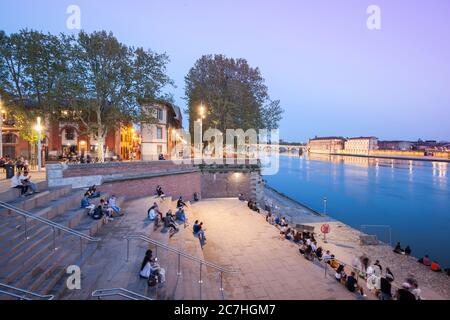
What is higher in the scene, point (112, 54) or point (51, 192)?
point (112, 54)

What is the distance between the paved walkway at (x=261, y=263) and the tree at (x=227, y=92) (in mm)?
14585

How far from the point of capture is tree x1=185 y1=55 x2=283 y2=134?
101 feet

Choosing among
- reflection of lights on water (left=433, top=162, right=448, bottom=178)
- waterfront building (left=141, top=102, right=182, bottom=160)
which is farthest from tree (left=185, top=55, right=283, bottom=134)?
reflection of lights on water (left=433, top=162, right=448, bottom=178)

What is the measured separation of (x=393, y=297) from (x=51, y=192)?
52.2 ft

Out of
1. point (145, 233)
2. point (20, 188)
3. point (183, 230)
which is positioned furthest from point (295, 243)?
point (20, 188)

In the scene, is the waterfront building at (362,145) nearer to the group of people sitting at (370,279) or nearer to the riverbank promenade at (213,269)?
the group of people sitting at (370,279)

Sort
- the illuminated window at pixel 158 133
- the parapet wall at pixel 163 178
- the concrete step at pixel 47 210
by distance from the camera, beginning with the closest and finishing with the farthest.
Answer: the concrete step at pixel 47 210
the parapet wall at pixel 163 178
the illuminated window at pixel 158 133

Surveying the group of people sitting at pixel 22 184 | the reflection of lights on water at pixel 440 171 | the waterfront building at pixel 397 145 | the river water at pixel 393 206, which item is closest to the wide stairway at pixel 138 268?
the group of people sitting at pixel 22 184

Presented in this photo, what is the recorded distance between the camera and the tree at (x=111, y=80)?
67.2ft

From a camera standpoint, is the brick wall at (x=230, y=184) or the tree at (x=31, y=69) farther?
the brick wall at (x=230, y=184)

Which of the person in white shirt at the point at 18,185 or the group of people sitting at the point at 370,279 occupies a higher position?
the person in white shirt at the point at 18,185

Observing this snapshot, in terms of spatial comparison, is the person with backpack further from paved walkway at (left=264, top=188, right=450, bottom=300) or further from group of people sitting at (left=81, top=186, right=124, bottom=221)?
paved walkway at (left=264, top=188, right=450, bottom=300)

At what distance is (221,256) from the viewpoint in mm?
13156
